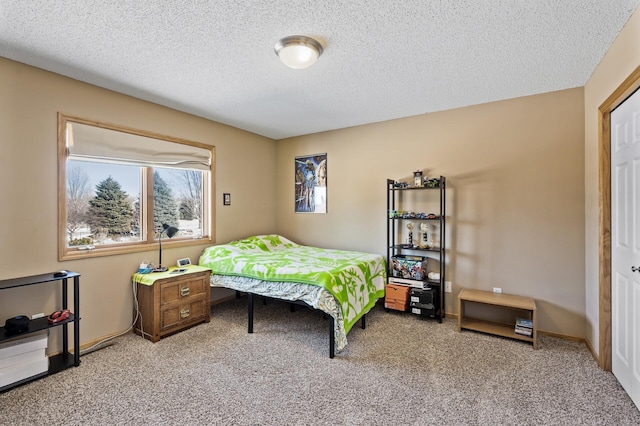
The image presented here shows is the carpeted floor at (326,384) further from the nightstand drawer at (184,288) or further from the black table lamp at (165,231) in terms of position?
the black table lamp at (165,231)

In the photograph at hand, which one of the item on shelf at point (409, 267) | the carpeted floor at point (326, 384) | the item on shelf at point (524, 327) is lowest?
the carpeted floor at point (326, 384)

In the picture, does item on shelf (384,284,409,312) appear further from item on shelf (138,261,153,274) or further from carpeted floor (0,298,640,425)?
item on shelf (138,261,153,274)

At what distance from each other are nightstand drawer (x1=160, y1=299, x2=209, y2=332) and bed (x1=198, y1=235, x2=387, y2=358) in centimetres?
33

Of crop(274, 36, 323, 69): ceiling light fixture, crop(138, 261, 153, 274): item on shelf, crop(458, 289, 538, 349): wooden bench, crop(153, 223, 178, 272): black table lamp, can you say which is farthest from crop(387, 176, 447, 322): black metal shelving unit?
crop(138, 261, 153, 274): item on shelf

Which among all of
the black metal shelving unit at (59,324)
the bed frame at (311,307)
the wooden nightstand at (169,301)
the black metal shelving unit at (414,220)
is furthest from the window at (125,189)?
the black metal shelving unit at (414,220)

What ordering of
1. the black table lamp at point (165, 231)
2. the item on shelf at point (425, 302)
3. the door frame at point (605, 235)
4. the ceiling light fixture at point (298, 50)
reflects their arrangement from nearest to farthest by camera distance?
the ceiling light fixture at point (298, 50), the door frame at point (605, 235), the black table lamp at point (165, 231), the item on shelf at point (425, 302)

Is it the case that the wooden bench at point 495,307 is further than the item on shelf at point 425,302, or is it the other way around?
the item on shelf at point 425,302

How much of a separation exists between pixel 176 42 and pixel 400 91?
210cm

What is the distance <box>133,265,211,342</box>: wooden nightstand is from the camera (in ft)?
9.59

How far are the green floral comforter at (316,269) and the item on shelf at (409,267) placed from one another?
16cm

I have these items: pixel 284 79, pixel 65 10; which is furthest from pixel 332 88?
pixel 65 10

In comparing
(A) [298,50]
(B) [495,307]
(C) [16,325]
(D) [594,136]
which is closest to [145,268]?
→ (C) [16,325]

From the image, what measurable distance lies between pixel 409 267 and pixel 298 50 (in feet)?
8.79

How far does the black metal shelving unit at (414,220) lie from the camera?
136 inches
